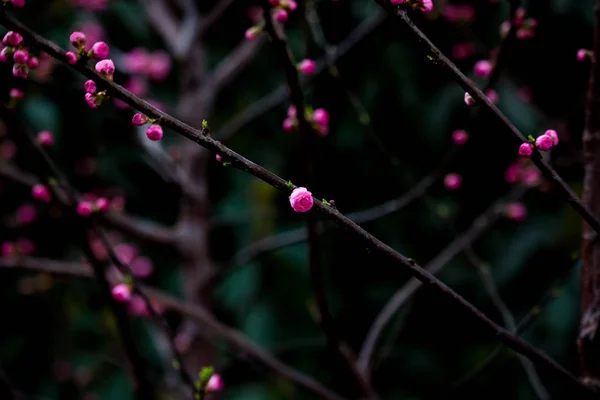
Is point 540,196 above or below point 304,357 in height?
above

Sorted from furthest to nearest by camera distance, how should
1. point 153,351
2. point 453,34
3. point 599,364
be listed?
point 153,351 < point 453,34 < point 599,364

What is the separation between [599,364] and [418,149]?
1693 mm

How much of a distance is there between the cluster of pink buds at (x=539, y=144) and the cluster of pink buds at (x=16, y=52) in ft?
1.87

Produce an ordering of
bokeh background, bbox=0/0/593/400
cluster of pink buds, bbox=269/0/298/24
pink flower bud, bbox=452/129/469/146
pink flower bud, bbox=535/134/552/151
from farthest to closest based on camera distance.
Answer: bokeh background, bbox=0/0/593/400, pink flower bud, bbox=452/129/469/146, cluster of pink buds, bbox=269/0/298/24, pink flower bud, bbox=535/134/552/151

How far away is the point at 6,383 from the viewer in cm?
93

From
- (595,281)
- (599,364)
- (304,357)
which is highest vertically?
(595,281)

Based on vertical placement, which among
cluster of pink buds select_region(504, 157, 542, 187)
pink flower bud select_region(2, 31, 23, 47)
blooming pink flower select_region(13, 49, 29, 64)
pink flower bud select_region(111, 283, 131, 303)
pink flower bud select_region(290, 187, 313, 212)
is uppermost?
pink flower bud select_region(2, 31, 23, 47)

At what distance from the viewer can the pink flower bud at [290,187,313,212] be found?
0.55 meters

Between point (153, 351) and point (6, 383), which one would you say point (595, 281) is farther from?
point (153, 351)

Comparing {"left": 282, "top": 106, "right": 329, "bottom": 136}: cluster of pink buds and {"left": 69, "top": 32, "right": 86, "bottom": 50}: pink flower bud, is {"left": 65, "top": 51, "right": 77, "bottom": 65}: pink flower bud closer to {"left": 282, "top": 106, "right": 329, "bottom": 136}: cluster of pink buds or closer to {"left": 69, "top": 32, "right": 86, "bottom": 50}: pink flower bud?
{"left": 69, "top": 32, "right": 86, "bottom": 50}: pink flower bud

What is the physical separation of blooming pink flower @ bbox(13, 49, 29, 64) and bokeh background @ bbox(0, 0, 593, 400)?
1.27 m

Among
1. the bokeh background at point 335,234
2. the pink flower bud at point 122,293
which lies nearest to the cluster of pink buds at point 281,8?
the pink flower bud at point 122,293

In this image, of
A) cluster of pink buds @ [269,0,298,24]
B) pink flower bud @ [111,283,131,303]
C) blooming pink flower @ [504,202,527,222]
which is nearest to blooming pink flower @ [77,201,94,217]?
pink flower bud @ [111,283,131,303]

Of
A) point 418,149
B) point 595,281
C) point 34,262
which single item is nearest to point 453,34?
point 418,149
